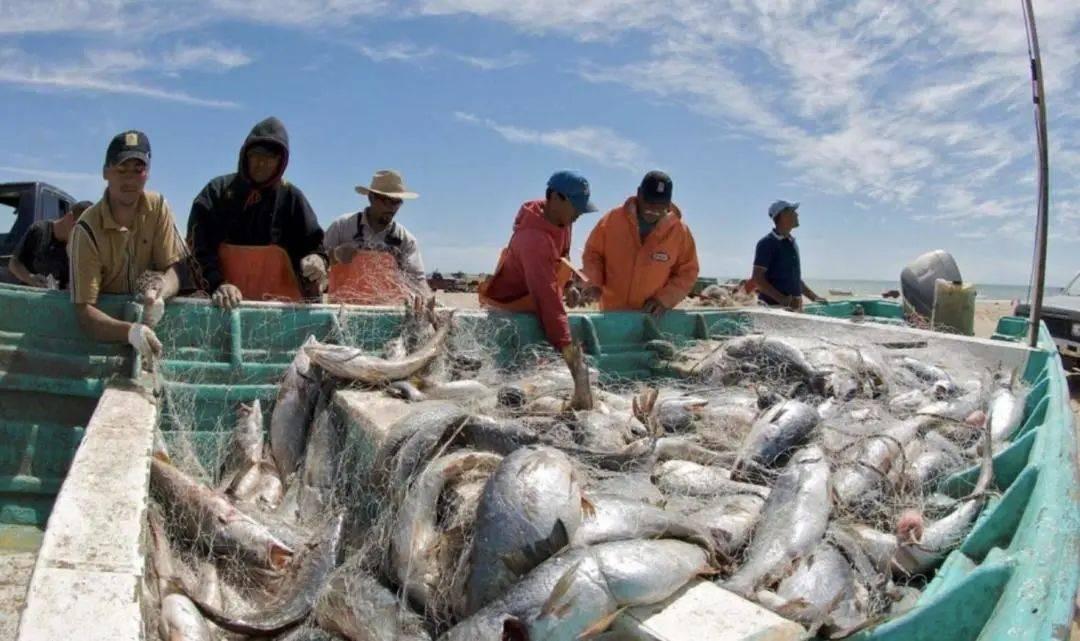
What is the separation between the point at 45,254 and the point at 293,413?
390cm

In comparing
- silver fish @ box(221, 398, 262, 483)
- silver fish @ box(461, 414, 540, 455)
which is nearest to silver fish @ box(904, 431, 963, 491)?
silver fish @ box(461, 414, 540, 455)

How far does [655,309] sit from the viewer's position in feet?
23.9

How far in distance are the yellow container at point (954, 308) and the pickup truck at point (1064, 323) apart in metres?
3.97

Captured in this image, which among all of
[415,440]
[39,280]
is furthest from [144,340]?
[39,280]

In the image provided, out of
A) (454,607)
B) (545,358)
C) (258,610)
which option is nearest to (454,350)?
(545,358)

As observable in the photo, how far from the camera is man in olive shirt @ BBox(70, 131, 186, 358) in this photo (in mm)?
4809

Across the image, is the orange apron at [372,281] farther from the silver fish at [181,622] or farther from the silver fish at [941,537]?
the silver fish at [941,537]

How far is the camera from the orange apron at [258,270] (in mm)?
5984

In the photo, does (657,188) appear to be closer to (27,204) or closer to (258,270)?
(258,270)

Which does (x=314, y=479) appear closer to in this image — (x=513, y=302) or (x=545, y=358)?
(x=545, y=358)

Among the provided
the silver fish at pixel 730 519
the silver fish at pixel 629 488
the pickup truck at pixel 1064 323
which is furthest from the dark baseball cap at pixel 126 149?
the pickup truck at pixel 1064 323

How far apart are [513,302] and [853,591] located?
4.16 meters

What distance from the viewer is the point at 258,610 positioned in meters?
3.79

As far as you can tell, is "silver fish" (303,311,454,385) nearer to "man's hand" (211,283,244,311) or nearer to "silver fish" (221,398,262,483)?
"silver fish" (221,398,262,483)
